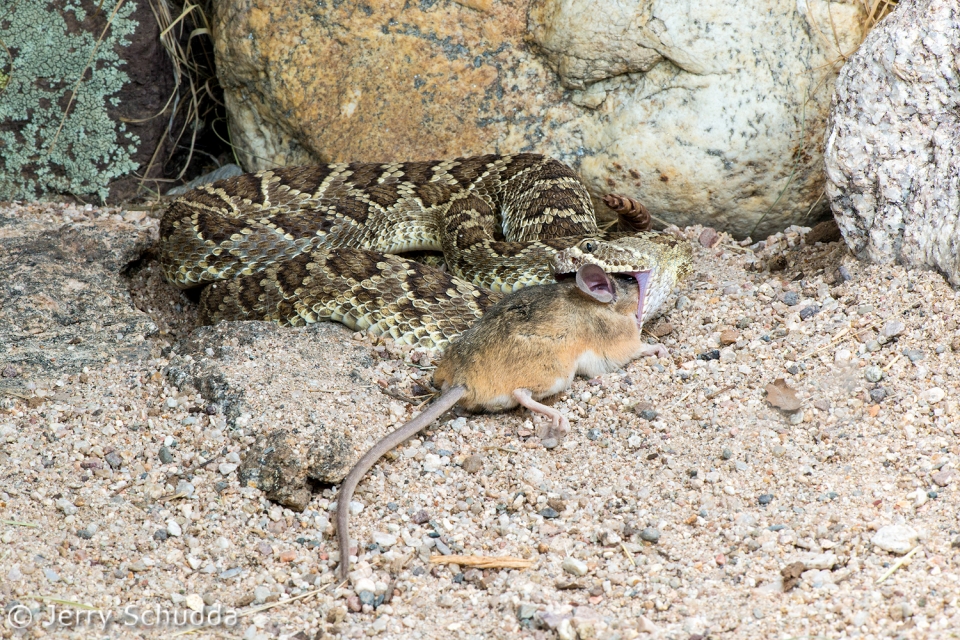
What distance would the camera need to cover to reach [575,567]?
3234 mm

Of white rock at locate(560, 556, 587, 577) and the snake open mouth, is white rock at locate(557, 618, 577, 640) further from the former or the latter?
the snake open mouth

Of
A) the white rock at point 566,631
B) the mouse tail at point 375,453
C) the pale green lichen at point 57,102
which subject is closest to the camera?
the white rock at point 566,631

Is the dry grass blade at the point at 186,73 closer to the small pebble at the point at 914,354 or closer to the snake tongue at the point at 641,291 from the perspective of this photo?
the snake tongue at the point at 641,291

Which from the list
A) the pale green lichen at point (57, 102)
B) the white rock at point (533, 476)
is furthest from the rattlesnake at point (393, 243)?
the white rock at point (533, 476)

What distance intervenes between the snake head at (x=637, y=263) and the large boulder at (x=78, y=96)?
3.74 m

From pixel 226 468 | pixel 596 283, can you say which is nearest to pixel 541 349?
pixel 596 283

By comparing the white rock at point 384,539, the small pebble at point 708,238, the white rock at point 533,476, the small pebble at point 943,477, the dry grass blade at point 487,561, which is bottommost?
the white rock at point 384,539

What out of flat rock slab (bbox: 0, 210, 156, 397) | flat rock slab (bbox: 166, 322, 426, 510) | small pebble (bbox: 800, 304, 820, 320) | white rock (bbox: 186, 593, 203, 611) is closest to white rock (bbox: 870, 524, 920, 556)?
small pebble (bbox: 800, 304, 820, 320)

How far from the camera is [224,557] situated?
11.3ft

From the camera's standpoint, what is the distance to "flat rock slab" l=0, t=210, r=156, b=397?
15.0 ft

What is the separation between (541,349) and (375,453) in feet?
3.14

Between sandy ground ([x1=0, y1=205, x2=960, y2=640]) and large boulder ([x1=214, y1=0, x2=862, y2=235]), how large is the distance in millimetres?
1265

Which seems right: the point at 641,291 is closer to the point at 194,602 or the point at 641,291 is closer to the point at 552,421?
the point at 552,421

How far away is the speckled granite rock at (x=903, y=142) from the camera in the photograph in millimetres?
4258
